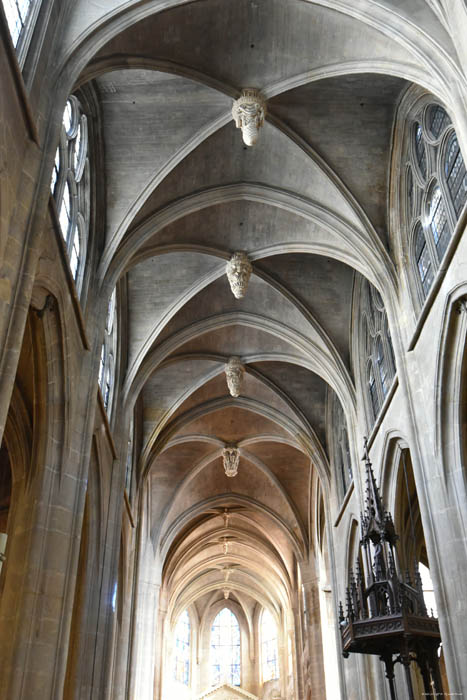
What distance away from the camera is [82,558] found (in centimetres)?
1367

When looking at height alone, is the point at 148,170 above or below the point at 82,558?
above

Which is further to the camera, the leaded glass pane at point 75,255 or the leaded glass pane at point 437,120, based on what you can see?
the leaded glass pane at point 75,255

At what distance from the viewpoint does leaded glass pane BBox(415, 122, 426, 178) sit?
12.3 metres

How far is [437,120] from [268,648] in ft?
A: 116

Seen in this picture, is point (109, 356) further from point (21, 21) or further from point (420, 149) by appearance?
point (21, 21)

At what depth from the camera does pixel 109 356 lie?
15773 mm

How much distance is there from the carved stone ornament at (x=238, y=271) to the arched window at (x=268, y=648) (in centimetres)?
2812

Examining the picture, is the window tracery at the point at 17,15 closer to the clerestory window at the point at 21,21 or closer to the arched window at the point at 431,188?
the clerestory window at the point at 21,21

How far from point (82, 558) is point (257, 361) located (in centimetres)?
858

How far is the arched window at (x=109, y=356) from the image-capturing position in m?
15.3

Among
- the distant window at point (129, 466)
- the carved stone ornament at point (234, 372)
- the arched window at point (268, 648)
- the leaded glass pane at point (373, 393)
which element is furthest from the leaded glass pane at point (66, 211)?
the arched window at point (268, 648)

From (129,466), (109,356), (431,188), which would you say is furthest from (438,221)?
(129,466)

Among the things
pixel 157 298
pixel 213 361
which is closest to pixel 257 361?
pixel 213 361

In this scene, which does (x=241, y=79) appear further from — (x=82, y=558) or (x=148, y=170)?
(x=82, y=558)
